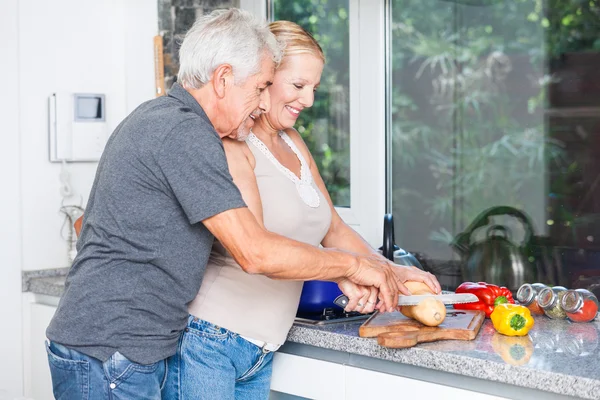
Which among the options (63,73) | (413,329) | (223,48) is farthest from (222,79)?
(63,73)

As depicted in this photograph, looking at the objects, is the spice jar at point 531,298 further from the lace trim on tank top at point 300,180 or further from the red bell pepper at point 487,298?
the lace trim on tank top at point 300,180

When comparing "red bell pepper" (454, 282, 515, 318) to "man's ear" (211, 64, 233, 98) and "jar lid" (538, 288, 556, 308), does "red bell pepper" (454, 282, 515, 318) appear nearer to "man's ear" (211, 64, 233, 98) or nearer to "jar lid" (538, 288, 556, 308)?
"jar lid" (538, 288, 556, 308)

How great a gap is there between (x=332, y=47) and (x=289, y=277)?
164cm

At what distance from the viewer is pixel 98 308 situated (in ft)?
5.21

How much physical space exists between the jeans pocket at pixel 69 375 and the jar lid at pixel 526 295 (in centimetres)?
120

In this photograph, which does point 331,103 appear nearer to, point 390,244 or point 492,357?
point 390,244

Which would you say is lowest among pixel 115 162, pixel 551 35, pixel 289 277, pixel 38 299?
pixel 38 299

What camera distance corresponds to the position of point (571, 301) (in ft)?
7.03

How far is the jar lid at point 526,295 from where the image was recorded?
222 cm

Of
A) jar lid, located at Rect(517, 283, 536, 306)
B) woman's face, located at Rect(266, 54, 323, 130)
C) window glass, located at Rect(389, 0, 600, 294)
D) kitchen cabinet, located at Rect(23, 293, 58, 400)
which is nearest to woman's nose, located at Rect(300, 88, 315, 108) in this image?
woman's face, located at Rect(266, 54, 323, 130)

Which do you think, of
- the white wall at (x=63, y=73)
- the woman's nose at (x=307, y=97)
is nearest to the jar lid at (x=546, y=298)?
the woman's nose at (x=307, y=97)

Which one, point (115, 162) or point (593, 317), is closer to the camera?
point (115, 162)

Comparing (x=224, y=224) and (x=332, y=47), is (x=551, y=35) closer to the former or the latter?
(x=332, y=47)

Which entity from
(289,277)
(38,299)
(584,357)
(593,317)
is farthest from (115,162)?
(38,299)
